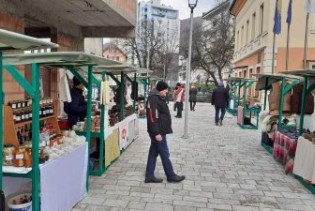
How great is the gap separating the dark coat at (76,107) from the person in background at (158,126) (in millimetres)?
1446

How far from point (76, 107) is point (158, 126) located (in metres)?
1.70

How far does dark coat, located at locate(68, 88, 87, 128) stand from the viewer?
21.6ft

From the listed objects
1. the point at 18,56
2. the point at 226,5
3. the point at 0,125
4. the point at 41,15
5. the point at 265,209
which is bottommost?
the point at 265,209

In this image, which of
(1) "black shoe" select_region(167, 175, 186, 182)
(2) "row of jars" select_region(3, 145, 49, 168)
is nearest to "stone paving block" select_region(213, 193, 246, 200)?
(1) "black shoe" select_region(167, 175, 186, 182)

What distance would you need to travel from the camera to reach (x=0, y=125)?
302cm

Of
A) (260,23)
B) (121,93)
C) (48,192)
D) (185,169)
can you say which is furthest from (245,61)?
(48,192)

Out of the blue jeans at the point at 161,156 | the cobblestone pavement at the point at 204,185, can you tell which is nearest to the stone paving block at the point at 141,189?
the cobblestone pavement at the point at 204,185

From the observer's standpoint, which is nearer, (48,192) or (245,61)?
(48,192)

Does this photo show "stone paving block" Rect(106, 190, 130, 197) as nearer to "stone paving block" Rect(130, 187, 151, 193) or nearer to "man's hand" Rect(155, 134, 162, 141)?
"stone paving block" Rect(130, 187, 151, 193)

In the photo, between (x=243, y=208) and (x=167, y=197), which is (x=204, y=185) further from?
(x=243, y=208)

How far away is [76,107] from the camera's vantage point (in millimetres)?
6621

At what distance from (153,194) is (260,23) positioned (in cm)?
1613

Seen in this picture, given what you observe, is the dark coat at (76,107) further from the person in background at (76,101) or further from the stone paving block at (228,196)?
the stone paving block at (228,196)

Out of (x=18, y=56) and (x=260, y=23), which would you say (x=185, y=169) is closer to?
(x=18, y=56)
